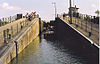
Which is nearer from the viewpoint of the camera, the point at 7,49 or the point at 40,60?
the point at 7,49

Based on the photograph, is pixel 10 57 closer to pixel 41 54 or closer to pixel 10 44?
pixel 10 44

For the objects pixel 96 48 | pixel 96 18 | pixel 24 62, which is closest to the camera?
pixel 96 48

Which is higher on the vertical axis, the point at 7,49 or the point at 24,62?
the point at 7,49

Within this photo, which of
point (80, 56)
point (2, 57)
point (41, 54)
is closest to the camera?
point (2, 57)

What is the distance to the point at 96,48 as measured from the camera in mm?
23328

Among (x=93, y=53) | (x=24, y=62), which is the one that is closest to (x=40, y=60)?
(x=24, y=62)

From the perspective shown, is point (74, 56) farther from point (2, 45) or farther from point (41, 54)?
point (2, 45)

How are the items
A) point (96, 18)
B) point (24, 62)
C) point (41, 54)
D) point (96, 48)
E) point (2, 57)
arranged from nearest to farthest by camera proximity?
1. point (2, 57)
2. point (96, 48)
3. point (24, 62)
4. point (41, 54)
5. point (96, 18)

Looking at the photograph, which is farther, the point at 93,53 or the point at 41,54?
the point at 41,54

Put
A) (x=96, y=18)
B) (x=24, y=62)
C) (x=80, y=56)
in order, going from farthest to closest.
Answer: (x=96, y=18) → (x=80, y=56) → (x=24, y=62)

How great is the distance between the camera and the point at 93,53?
24.8 meters

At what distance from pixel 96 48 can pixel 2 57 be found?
877 cm

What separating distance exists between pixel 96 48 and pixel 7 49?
8473 millimetres

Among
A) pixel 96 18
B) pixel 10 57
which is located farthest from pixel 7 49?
pixel 96 18
